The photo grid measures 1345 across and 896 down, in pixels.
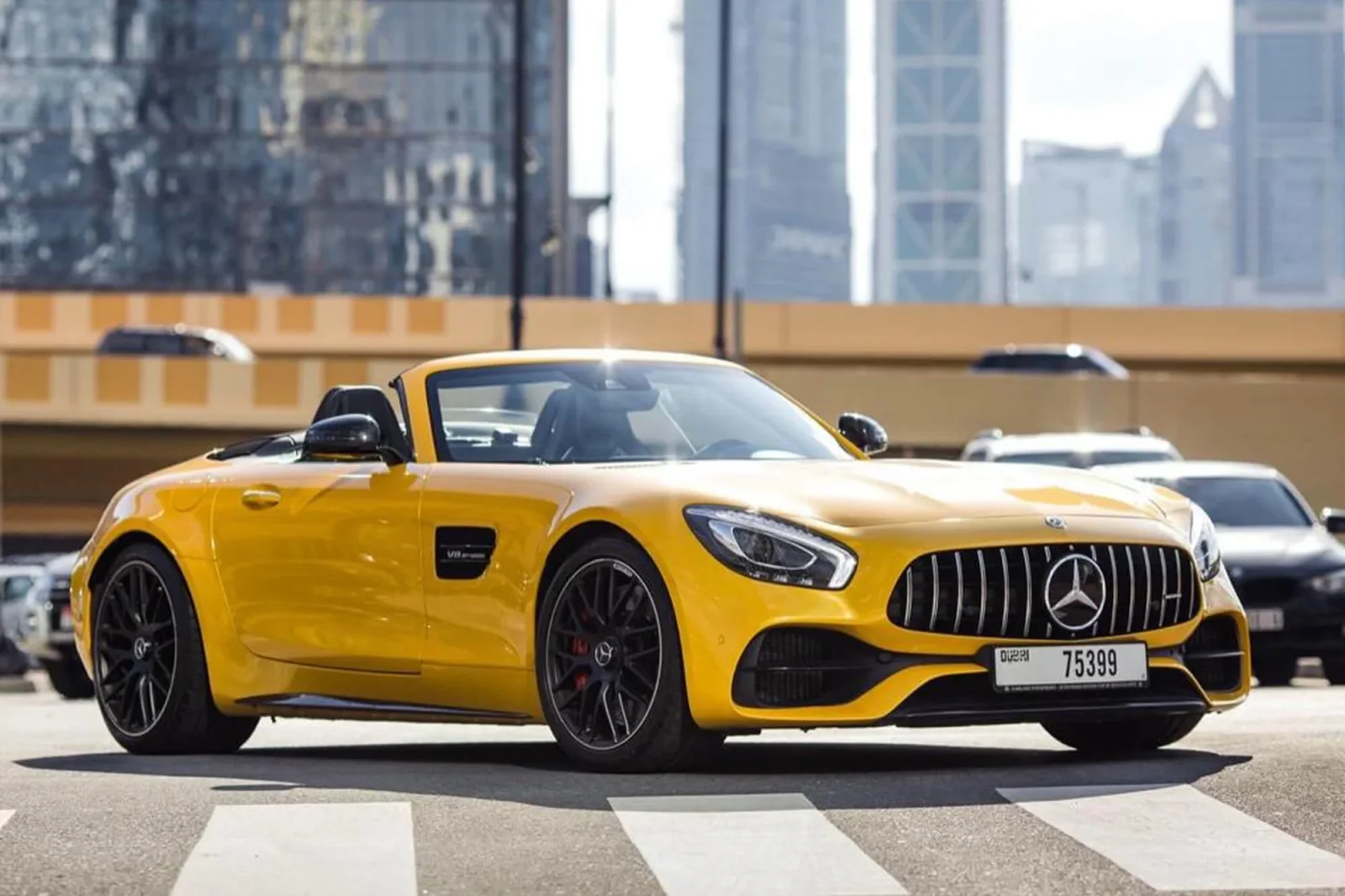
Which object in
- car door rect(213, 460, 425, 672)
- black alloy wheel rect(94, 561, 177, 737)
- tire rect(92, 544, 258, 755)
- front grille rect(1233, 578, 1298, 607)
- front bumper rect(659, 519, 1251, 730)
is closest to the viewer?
front bumper rect(659, 519, 1251, 730)

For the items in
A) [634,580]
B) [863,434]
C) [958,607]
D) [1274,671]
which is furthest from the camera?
[1274,671]

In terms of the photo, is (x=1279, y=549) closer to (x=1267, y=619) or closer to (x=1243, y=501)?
(x=1267, y=619)

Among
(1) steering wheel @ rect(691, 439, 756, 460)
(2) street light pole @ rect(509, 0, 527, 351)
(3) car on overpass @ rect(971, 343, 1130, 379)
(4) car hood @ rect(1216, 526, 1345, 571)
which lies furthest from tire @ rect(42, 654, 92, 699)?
(3) car on overpass @ rect(971, 343, 1130, 379)

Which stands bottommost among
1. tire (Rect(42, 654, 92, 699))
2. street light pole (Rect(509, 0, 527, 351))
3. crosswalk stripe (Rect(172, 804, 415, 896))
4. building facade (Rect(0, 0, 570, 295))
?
tire (Rect(42, 654, 92, 699))

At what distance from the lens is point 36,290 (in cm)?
9169

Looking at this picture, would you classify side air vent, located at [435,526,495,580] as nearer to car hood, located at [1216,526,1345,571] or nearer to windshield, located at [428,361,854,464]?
windshield, located at [428,361,854,464]

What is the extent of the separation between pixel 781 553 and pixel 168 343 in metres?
46.2

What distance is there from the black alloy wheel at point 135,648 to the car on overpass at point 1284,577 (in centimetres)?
789

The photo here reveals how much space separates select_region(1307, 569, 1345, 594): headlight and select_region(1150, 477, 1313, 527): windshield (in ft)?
3.92

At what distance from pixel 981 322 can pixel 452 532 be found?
4577cm

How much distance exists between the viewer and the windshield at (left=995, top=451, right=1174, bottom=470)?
2013cm

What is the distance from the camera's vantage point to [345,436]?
952 cm

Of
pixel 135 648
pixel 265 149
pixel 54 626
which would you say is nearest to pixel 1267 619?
pixel 135 648

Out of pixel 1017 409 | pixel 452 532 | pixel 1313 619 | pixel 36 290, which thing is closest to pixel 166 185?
pixel 36 290
